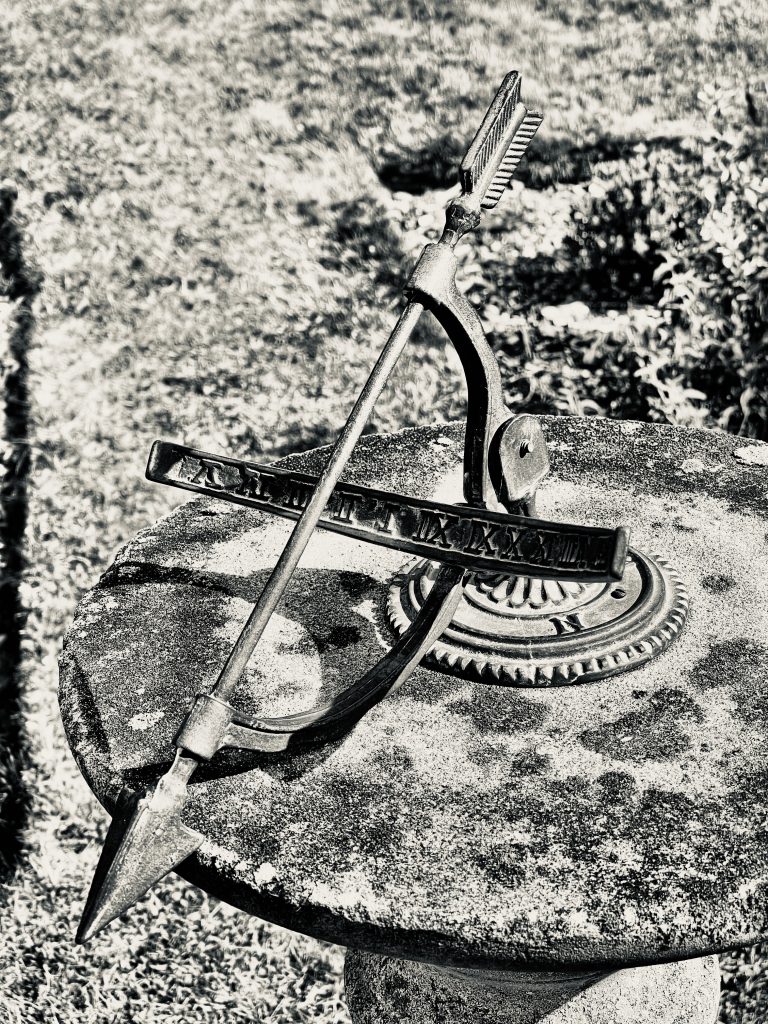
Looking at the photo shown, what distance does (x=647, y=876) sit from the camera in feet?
5.26

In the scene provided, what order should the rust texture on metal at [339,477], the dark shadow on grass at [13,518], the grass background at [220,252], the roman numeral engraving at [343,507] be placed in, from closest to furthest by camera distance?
the rust texture on metal at [339,477]
the roman numeral engraving at [343,507]
the grass background at [220,252]
the dark shadow on grass at [13,518]

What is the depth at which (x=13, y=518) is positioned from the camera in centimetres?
429

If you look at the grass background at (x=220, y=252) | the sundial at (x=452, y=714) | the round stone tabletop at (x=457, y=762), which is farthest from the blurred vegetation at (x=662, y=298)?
the sundial at (x=452, y=714)

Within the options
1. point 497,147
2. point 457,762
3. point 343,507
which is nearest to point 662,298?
point 497,147

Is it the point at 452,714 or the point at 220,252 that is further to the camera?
the point at 220,252

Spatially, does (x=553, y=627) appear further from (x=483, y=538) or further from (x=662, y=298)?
(x=662, y=298)

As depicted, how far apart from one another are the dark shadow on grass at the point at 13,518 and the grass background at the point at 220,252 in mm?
14

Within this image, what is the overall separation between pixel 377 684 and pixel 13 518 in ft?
9.25

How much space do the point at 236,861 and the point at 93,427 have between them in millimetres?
3276

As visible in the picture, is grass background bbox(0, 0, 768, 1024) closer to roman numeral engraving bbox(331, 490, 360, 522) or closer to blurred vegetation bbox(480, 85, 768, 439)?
blurred vegetation bbox(480, 85, 768, 439)

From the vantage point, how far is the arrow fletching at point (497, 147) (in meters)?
1.83

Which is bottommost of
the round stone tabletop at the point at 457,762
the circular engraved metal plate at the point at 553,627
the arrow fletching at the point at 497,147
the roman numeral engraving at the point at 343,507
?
the round stone tabletop at the point at 457,762

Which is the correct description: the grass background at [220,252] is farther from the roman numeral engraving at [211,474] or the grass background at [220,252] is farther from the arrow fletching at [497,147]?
the arrow fletching at [497,147]

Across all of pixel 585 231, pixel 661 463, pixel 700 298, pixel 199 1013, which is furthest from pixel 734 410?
pixel 199 1013
